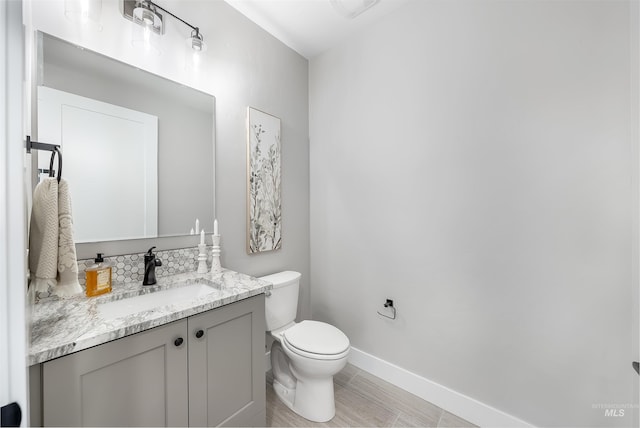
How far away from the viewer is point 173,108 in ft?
4.99

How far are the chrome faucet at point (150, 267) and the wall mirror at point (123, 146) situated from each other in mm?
100

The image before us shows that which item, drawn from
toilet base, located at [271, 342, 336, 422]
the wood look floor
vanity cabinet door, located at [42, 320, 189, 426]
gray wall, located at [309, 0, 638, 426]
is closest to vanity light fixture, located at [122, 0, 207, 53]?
gray wall, located at [309, 0, 638, 426]

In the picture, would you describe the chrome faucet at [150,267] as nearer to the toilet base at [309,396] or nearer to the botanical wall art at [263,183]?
the botanical wall art at [263,183]

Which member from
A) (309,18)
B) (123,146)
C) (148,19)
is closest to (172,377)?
(123,146)

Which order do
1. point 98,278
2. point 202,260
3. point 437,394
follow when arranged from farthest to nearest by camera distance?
1. point 437,394
2. point 202,260
3. point 98,278

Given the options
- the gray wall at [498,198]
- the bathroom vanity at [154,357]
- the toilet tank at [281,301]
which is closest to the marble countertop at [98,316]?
the bathroom vanity at [154,357]

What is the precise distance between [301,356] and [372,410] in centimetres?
62

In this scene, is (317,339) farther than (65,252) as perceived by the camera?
Yes

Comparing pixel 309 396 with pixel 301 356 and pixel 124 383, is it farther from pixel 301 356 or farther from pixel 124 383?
pixel 124 383

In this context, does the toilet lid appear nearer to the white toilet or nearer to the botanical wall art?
the white toilet

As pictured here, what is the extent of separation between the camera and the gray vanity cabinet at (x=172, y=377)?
804mm

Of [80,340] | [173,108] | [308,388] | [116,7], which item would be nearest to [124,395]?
[80,340]

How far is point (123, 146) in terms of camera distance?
1.34 meters

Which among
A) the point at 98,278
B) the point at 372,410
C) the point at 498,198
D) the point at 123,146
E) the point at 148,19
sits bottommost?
the point at 372,410
